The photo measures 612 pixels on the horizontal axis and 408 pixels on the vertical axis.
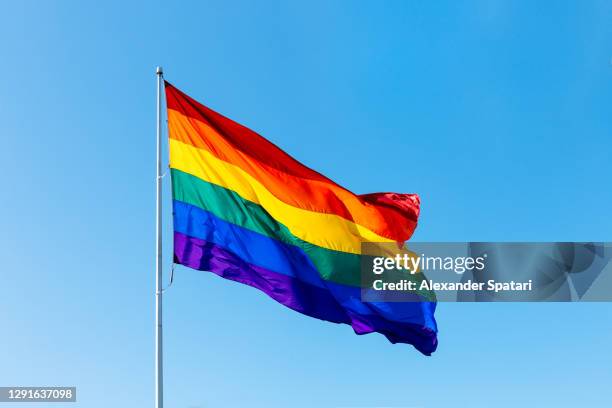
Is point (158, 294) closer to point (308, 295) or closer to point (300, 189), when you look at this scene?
point (308, 295)

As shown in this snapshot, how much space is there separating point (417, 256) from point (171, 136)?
8826mm

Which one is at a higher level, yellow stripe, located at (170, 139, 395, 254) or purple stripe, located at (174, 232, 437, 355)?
yellow stripe, located at (170, 139, 395, 254)

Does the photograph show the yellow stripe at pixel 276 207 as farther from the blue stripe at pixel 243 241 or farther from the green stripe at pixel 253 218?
the blue stripe at pixel 243 241

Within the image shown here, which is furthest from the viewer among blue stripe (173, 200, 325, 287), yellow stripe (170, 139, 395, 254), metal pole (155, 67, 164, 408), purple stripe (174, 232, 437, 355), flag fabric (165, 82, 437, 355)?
yellow stripe (170, 139, 395, 254)

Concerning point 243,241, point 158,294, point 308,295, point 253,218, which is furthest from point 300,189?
point 158,294

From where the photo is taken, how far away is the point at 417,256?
26562 millimetres

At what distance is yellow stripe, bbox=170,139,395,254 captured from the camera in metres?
23.2

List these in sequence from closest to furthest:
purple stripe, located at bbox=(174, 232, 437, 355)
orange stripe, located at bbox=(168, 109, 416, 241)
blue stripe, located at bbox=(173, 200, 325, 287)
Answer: purple stripe, located at bbox=(174, 232, 437, 355) < blue stripe, located at bbox=(173, 200, 325, 287) < orange stripe, located at bbox=(168, 109, 416, 241)

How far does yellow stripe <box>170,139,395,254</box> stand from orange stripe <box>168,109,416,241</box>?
0.16 metres

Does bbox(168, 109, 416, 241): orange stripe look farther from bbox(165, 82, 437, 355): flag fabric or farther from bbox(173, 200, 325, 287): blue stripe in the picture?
bbox(173, 200, 325, 287): blue stripe

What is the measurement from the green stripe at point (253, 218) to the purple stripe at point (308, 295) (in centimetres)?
49

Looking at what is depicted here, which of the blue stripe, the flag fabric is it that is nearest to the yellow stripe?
the flag fabric

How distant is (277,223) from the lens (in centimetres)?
2423

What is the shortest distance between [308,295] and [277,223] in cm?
228
